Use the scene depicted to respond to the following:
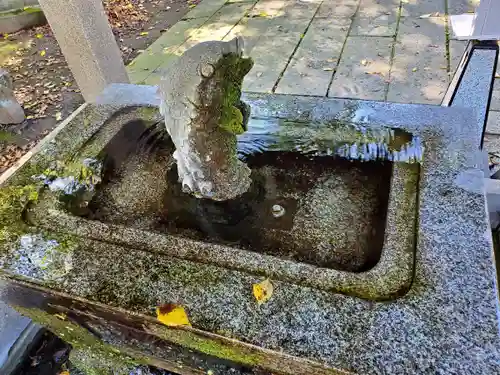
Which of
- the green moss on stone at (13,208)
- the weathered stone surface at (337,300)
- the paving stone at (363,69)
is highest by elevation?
the green moss on stone at (13,208)

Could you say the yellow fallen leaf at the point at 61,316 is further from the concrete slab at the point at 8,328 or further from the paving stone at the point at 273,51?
the paving stone at the point at 273,51

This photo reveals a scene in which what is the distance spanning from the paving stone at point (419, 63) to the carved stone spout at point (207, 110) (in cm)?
260

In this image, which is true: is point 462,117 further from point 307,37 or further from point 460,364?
point 307,37

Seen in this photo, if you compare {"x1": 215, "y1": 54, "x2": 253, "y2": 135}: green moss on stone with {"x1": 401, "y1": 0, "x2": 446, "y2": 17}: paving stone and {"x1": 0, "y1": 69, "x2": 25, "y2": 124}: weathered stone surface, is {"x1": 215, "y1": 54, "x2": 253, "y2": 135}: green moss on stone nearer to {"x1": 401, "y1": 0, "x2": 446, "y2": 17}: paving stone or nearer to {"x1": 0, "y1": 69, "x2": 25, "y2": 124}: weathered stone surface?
{"x1": 0, "y1": 69, "x2": 25, "y2": 124}: weathered stone surface

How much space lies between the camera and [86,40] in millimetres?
3098

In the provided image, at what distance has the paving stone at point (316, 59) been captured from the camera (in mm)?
4229

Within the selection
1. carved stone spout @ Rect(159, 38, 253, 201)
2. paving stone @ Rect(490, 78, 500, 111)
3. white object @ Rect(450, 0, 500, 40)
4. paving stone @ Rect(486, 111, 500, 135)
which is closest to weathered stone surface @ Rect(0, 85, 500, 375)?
carved stone spout @ Rect(159, 38, 253, 201)

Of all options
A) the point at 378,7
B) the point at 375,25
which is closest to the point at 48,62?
the point at 375,25

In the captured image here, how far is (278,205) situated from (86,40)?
2141mm

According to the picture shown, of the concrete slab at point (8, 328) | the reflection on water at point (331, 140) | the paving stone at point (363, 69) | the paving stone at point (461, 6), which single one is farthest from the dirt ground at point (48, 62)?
the paving stone at point (461, 6)

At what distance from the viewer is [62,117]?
462 cm

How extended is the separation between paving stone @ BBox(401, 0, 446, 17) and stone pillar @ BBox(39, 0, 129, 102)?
3.75 meters

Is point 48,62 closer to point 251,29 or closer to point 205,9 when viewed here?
point 205,9

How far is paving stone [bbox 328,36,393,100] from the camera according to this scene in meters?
4.05
